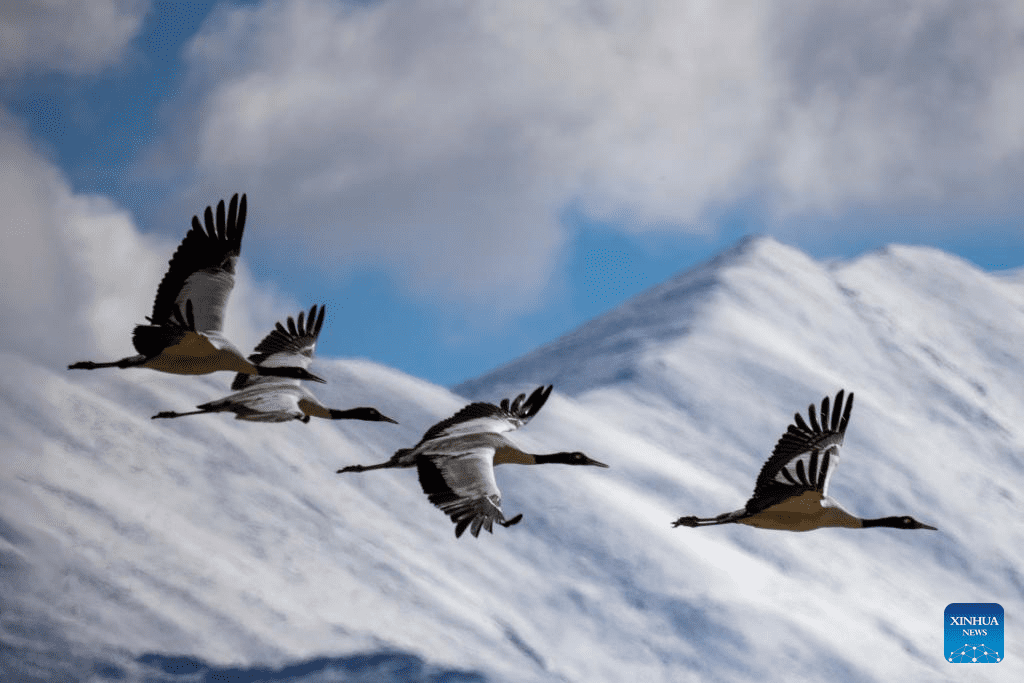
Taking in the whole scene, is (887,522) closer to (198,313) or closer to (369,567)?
(198,313)

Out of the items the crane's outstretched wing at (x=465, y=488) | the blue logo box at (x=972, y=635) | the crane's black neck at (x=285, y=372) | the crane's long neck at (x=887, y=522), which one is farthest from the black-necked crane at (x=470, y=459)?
the blue logo box at (x=972, y=635)

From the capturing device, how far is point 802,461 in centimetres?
3394

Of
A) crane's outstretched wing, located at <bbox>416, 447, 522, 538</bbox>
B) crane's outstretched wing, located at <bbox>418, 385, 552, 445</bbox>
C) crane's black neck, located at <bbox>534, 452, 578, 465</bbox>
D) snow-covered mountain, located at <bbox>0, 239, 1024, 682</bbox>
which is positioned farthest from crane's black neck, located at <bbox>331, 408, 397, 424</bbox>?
snow-covered mountain, located at <bbox>0, 239, 1024, 682</bbox>

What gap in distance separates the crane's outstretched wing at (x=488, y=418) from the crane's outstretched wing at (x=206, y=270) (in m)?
5.52

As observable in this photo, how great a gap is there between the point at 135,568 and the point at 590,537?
54.6 meters

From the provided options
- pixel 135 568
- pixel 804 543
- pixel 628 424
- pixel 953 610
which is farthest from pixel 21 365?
pixel 953 610

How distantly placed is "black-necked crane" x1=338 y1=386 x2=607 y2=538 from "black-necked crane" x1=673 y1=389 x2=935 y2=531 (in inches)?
173

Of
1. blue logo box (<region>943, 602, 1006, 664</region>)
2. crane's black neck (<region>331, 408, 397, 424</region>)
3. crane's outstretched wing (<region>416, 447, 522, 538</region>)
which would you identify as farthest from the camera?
blue logo box (<region>943, 602, 1006, 664</region>)

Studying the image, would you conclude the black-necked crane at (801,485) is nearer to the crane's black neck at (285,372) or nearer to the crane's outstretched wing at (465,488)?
the crane's outstretched wing at (465,488)

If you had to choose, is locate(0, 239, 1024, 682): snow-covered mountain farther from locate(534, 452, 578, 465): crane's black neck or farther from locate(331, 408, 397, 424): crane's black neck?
locate(534, 452, 578, 465): crane's black neck

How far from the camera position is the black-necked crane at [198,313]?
3067 centimetres

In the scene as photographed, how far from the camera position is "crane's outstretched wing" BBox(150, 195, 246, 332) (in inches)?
1291

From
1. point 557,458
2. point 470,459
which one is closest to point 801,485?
point 557,458

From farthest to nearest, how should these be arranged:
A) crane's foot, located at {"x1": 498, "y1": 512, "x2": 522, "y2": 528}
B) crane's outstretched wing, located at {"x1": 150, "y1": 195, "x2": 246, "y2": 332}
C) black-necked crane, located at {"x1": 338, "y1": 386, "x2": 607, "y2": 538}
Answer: crane's outstretched wing, located at {"x1": 150, "y1": 195, "x2": 246, "y2": 332}
black-necked crane, located at {"x1": 338, "y1": 386, "x2": 607, "y2": 538}
crane's foot, located at {"x1": 498, "y1": 512, "x2": 522, "y2": 528}
